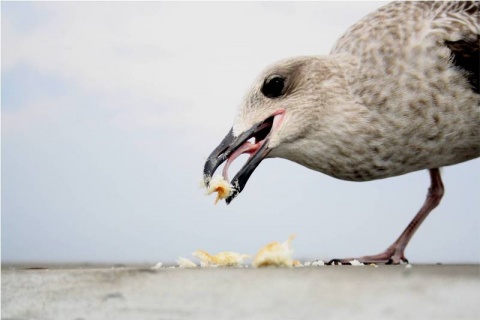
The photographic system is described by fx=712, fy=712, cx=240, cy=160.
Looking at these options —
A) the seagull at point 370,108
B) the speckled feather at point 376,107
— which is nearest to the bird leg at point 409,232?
the seagull at point 370,108

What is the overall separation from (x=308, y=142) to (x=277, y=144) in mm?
224

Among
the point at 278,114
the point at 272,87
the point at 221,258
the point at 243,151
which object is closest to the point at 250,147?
the point at 243,151

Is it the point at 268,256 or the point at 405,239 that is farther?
the point at 405,239

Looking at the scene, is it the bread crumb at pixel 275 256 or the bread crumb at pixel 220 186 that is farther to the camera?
the bread crumb at pixel 220 186

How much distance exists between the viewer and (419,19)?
4.84 metres

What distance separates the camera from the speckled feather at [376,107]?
4438 mm

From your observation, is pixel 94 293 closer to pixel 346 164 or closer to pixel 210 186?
pixel 210 186

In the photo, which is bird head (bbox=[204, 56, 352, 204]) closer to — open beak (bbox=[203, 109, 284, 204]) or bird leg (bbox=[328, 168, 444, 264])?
open beak (bbox=[203, 109, 284, 204])

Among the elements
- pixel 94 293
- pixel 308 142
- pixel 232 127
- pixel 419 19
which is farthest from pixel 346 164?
pixel 94 293

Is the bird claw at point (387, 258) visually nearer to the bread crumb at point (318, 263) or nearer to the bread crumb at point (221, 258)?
the bread crumb at point (318, 263)

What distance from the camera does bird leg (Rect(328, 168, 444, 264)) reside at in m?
5.02

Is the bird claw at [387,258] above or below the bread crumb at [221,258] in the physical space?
below

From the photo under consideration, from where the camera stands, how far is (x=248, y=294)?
9.91ft

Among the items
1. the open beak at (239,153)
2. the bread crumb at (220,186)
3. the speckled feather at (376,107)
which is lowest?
the bread crumb at (220,186)
